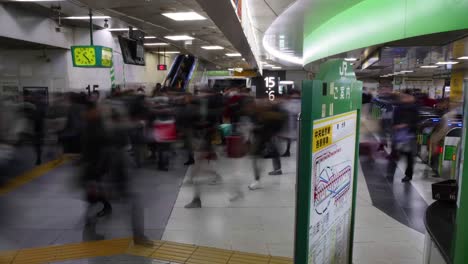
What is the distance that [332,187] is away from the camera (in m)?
2.24

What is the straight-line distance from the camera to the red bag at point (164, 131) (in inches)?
342

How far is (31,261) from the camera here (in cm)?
380

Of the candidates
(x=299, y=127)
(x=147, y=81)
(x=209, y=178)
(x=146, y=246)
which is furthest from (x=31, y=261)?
(x=147, y=81)

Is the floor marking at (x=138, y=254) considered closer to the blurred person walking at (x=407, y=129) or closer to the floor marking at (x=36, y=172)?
the floor marking at (x=36, y=172)

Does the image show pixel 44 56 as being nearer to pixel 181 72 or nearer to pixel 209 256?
pixel 209 256

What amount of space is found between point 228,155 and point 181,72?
15.0 metres

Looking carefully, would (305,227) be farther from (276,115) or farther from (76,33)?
(76,33)

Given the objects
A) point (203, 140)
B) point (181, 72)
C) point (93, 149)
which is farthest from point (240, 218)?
point (181, 72)

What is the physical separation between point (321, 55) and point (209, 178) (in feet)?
19.4

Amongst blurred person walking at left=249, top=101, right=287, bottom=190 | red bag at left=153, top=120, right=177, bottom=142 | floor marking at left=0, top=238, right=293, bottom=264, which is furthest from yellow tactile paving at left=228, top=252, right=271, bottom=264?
red bag at left=153, top=120, right=177, bottom=142

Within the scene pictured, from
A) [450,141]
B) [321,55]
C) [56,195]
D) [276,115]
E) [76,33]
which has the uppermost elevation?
[76,33]

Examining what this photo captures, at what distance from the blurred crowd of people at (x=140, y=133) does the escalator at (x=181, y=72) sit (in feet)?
36.8

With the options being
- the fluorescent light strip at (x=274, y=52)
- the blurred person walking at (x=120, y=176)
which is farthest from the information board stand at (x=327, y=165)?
the fluorescent light strip at (x=274, y=52)

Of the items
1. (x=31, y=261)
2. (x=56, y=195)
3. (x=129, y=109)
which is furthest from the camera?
(x=129, y=109)
